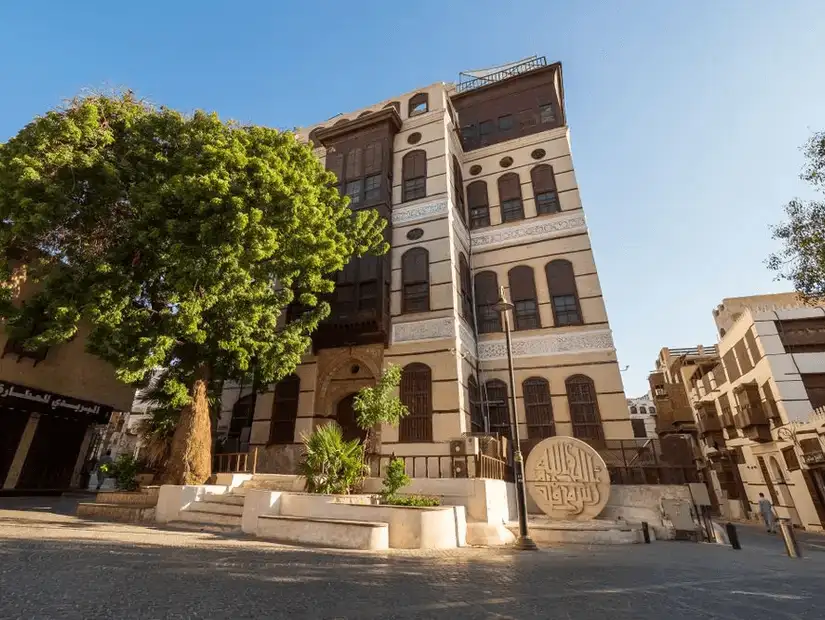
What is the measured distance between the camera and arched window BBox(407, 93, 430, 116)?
20.7m

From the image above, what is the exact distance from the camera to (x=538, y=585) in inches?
183

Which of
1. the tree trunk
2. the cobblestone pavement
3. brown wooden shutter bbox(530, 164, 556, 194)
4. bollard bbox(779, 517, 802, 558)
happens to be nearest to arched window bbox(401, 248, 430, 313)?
brown wooden shutter bbox(530, 164, 556, 194)

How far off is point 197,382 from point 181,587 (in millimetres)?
8755

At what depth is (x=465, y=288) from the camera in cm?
1700

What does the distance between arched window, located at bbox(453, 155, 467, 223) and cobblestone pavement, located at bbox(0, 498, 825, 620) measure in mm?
14807

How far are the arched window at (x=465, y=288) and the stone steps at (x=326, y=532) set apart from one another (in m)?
9.69

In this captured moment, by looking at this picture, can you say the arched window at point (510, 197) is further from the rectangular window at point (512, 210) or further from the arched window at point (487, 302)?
the arched window at point (487, 302)

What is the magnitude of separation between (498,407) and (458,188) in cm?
1054

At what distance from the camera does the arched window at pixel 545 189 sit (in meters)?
18.2

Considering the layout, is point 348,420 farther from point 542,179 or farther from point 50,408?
point 542,179

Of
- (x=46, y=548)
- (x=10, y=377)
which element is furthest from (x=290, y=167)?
(x=10, y=377)

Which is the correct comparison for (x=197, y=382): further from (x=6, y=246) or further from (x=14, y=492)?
(x=14, y=492)

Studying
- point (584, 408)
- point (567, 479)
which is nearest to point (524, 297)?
point (584, 408)

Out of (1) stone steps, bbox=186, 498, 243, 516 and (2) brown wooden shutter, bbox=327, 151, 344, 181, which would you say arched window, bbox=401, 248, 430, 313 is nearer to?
(2) brown wooden shutter, bbox=327, 151, 344, 181
